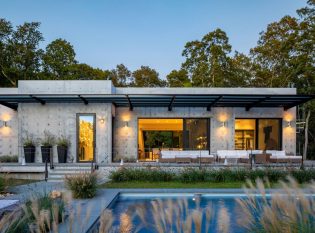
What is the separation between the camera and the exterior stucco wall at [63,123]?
55.6ft

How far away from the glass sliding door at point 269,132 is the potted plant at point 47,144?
35.6ft

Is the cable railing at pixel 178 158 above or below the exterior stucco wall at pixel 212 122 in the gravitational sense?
below

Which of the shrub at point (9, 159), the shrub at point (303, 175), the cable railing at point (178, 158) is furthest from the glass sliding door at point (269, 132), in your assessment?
the shrub at point (9, 159)

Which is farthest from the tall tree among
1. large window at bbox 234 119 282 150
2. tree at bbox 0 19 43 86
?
large window at bbox 234 119 282 150

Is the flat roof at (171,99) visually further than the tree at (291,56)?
No

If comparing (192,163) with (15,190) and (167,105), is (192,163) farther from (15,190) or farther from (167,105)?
(15,190)

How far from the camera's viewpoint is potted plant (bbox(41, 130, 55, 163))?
1638 cm

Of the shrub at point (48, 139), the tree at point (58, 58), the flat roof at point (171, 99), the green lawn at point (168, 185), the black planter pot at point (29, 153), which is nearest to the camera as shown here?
the green lawn at point (168, 185)

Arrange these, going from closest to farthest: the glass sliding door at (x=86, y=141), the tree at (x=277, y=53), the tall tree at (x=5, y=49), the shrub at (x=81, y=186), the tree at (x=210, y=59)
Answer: the shrub at (x=81, y=186) < the glass sliding door at (x=86, y=141) < the tree at (x=277, y=53) < the tall tree at (x=5, y=49) < the tree at (x=210, y=59)

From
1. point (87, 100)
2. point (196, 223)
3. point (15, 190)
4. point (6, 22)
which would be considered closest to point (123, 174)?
point (15, 190)

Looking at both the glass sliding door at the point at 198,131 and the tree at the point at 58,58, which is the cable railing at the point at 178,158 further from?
the tree at the point at 58,58

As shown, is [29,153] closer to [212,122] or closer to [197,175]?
[197,175]

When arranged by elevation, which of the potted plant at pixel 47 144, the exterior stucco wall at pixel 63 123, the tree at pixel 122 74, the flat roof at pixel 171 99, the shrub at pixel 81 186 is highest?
the tree at pixel 122 74

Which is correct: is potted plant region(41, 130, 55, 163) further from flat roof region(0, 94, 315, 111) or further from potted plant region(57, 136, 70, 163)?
flat roof region(0, 94, 315, 111)
